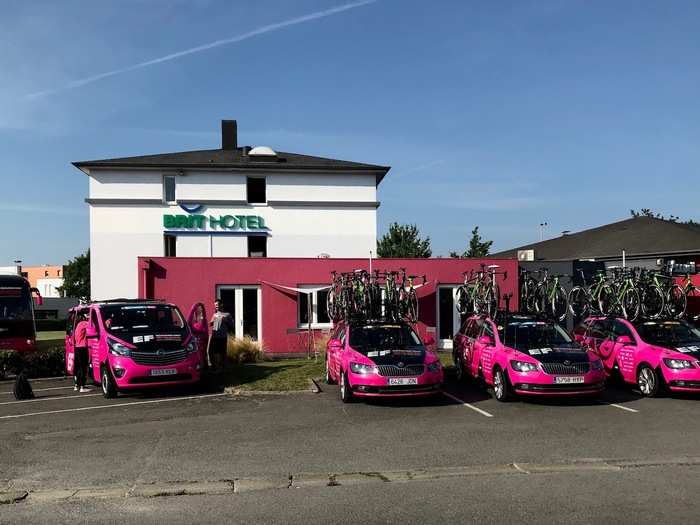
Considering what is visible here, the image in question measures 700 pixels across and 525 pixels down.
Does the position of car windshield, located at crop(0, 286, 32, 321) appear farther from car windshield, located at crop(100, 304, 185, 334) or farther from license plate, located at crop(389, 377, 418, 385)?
license plate, located at crop(389, 377, 418, 385)

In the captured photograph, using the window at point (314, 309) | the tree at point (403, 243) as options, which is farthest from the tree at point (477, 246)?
the window at point (314, 309)

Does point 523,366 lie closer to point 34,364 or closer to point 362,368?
point 362,368

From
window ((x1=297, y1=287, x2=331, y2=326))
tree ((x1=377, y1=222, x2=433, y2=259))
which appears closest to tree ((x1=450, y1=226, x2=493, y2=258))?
tree ((x1=377, y1=222, x2=433, y2=259))

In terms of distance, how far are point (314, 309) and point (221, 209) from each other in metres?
12.0

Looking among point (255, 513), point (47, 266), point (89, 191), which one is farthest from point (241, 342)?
point (47, 266)

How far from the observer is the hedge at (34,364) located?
16906 mm

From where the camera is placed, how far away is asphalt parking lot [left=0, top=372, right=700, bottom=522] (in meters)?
6.30

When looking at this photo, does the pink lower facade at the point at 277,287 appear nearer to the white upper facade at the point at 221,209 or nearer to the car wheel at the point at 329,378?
the car wheel at the point at 329,378

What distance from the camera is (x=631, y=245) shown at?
96.4 feet

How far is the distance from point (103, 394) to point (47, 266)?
13695 cm

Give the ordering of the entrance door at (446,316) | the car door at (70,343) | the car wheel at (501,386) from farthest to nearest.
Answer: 1. the entrance door at (446,316)
2. the car door at (70,343)
3. the car wheel at (501,386)

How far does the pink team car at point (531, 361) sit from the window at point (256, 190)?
71.7ft

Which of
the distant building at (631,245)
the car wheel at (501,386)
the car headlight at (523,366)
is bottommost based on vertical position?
the car wheel at (501,386)

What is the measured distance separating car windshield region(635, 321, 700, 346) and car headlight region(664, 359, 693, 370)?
0.65m
